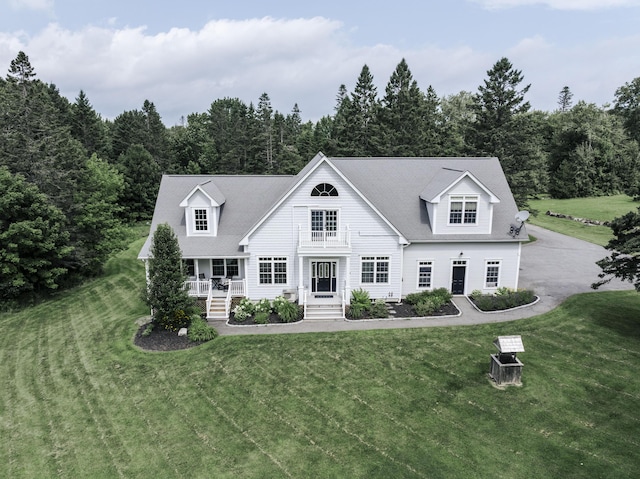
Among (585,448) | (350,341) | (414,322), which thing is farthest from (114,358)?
(585,448)

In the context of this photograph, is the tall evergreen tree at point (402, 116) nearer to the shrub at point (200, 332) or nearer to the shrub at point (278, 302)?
the shrub at point (278, 302)

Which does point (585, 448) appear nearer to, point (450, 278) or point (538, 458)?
point (538, 458)

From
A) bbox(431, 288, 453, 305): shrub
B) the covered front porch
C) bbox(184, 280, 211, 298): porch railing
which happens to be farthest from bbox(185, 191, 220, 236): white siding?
bbox(431, 288, 453, 305): shrub

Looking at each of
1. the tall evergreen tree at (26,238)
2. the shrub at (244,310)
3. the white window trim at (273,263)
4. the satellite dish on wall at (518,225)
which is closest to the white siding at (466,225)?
the satellite dish on wall at (518,225)

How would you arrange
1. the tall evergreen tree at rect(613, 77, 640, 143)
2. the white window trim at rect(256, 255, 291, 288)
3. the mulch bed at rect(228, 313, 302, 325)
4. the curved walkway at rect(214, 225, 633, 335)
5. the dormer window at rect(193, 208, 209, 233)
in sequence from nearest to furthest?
the curved walkway at rect(214, 225, 633, 335) < the mulch bed at rect(228, 313, 302, 325) < the white window trim at rect(256, 255, 291, 288) < the dormer window at rect(193, 208, 209, 233) < the tall evergreen tree at rect(613, 77, 640, 143)

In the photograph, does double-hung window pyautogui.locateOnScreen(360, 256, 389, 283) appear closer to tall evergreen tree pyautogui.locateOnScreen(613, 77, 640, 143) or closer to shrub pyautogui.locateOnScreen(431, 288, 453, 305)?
shrub pyautogui.locateOnScreen(431, 288, 453, 305)

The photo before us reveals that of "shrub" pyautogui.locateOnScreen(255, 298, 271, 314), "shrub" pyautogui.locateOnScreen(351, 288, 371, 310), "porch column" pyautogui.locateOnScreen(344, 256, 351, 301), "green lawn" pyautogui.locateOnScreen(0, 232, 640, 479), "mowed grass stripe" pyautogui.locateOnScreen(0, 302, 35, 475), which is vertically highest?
"porch column" pyautogui.locateOnScreen(344, 256, 351, 301)
